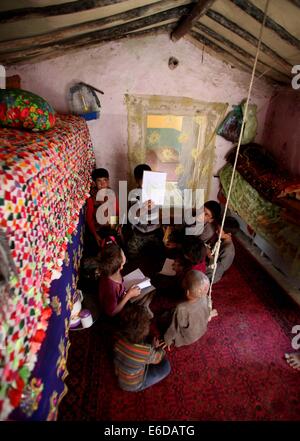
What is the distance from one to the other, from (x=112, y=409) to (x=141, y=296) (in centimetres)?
109

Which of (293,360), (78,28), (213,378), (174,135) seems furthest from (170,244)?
(78,28)

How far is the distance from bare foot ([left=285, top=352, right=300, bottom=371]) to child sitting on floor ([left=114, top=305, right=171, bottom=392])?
4.35ft

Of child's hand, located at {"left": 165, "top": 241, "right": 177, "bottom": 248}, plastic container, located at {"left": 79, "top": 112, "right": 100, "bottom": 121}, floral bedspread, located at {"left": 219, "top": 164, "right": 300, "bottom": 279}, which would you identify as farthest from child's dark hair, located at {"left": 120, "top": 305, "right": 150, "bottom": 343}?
plastic container, located at {"left": 79, "top": 112, "right": 100, "bottom": 121}

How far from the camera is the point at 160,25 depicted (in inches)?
150

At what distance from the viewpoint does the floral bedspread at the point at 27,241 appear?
3.90 ft

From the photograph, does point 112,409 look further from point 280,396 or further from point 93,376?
point 280,396

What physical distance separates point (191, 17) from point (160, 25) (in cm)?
94

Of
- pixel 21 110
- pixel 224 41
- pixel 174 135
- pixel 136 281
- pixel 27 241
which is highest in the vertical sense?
pixel 224 41

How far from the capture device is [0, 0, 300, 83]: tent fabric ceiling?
2109 millimetres

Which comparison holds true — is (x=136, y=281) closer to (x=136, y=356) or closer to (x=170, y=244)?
(x=136, y=356)

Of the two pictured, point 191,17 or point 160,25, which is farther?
point 160,25
